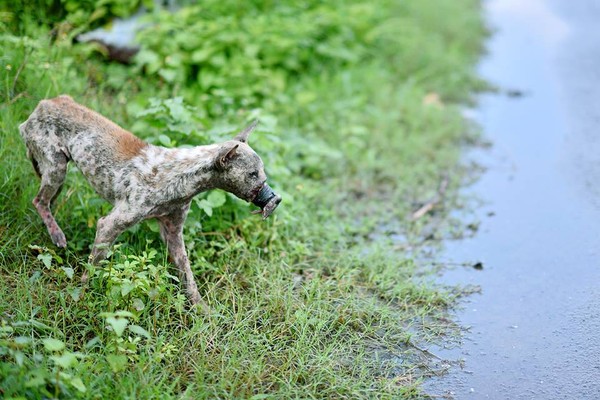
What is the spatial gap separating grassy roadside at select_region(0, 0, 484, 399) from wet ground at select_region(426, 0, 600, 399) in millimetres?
310

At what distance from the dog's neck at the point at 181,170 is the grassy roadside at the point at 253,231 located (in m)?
0.41

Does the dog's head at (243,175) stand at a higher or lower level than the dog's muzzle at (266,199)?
higher

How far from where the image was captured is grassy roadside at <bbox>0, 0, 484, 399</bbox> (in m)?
3.85

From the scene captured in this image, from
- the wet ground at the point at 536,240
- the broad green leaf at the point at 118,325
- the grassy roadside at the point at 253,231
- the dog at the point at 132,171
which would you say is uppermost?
the dog at the point at 132,171

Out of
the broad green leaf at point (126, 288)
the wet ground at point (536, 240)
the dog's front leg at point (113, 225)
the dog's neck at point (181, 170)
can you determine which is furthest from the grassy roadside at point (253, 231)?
the dog's neck at point (181, 170)

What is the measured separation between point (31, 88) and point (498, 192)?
13.4 ft

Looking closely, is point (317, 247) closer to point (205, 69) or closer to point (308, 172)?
point (308, 172)

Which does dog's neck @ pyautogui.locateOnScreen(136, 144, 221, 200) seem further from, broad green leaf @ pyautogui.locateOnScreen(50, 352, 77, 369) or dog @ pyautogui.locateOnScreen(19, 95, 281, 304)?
broad green leaf @ pyautogui.locateOnScreen(50, 352, 77, 369)

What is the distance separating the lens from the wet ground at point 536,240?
13.5ft

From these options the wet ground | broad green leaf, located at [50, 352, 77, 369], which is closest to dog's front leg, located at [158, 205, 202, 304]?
broad green leaf, located at [50, 352, 77, 369]

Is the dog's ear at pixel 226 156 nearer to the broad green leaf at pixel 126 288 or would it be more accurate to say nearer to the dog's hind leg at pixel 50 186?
the broad green leaf at pixel 126 288

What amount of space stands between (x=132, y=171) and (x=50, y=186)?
24.8 inches

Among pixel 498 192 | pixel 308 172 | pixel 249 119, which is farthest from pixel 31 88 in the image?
pixel 498 192

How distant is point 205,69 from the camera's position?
6.90 meters
